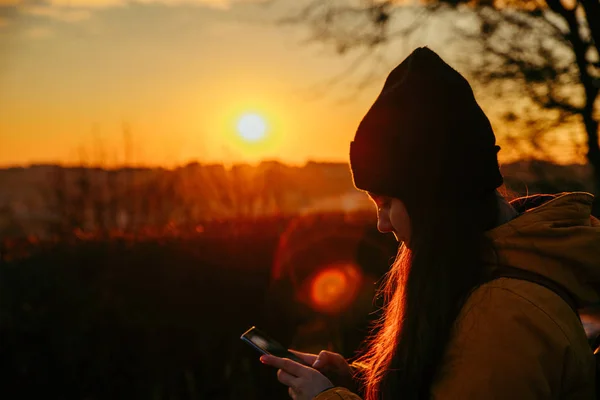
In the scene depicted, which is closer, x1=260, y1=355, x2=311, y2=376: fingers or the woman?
the woman

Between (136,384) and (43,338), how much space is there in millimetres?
686

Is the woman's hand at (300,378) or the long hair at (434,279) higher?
the long hair at (434,279)

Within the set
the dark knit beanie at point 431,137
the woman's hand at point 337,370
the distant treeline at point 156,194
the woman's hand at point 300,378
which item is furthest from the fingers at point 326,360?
the distant treeline at point 156,194

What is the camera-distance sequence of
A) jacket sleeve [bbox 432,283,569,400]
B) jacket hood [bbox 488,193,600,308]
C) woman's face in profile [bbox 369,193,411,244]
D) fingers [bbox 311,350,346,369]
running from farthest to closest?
fingers [bbox 311,350,346,369] → woman's face in profile [bbox 369,193,411,244] → jacket hood [bbox 488,193,600,308] → jacket sleeve [bbox 432,283,569,400]

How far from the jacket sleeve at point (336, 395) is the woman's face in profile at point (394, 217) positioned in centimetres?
45

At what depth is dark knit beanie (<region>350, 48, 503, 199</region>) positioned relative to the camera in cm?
178

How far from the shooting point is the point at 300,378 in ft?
6.91

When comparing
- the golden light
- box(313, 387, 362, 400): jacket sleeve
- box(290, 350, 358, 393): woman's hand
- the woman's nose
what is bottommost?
the golden light

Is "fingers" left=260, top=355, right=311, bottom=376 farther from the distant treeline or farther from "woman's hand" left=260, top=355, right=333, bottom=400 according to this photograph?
the distant treeline

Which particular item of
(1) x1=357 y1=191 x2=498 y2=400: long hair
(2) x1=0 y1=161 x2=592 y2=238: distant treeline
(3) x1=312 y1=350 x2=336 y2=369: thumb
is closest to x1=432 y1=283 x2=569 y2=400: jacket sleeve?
(1) x1=357 y1=191 x2=498 y2=400: long hair

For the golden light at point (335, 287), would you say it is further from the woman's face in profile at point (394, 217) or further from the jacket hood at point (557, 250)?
the jacket hood at point (557, 250)

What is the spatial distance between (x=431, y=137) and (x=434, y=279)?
36cm

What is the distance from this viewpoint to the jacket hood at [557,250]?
5.54 ft

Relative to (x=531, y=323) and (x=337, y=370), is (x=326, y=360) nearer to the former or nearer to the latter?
(x=337, y=370)
